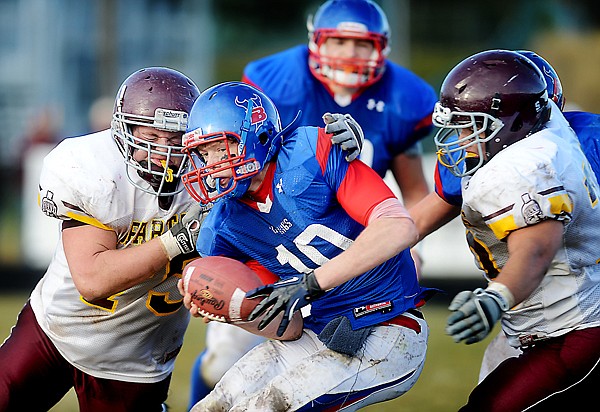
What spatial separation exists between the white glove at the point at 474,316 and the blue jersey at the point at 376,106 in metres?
1.97

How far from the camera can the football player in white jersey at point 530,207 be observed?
2.95 meters

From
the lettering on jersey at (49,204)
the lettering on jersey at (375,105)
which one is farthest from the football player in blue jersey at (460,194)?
the lettering on jersey at (49,204)

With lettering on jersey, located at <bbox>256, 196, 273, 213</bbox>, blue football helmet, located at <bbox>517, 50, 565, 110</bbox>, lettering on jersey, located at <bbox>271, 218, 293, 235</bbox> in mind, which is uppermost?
blue football helmet, located at <bbox>517, 50, 565, 110</bbox>

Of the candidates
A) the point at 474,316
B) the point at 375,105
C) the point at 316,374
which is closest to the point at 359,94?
the point at 375,105

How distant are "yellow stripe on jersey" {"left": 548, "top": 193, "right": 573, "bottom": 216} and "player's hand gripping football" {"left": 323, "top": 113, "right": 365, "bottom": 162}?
643 mm

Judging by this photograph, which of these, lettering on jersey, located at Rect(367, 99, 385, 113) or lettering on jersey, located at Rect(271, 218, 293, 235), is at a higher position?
lettering on jersey, located at Rect(271, 218, 293, 235)

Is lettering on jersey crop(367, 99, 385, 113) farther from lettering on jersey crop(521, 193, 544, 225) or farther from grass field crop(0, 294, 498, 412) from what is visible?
lettering on jersey crop(521, 193, 544, 225)

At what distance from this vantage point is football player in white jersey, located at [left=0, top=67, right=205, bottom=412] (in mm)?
3443

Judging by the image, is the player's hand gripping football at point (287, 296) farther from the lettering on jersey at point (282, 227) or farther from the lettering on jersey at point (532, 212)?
the lettering on jersey at point (532, 212)

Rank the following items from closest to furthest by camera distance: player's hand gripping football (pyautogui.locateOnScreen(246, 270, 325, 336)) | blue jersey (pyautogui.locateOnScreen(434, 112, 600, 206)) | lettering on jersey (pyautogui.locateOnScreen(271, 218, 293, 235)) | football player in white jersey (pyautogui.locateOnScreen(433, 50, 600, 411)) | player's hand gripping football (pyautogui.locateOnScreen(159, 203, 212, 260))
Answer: player's hand gripping football (pyautogui.locateOnScreen(246, 270, 325, 336))
football player in white jersey (pyautogui.locateOnScreen(433, 50, 600, 411))
lettering on jersey (pyautogui.locateOnScreen(271, 218, 293, 235))
player's hand gripping football (pyautogui.locateOnScreen(159, 203, 212, 260))
blue jersey (pyautogui.locateOnScreen(434, 112, 600, 206))

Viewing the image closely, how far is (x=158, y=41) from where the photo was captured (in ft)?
53.2

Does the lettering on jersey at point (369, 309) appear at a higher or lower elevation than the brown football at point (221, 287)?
lower

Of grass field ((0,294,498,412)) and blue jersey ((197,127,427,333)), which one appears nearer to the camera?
blue jersey ((197,127,427,333))

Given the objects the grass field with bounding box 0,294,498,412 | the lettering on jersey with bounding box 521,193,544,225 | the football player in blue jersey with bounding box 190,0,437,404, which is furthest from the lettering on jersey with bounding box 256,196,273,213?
the grass field with bounding box 0,294,498,412
